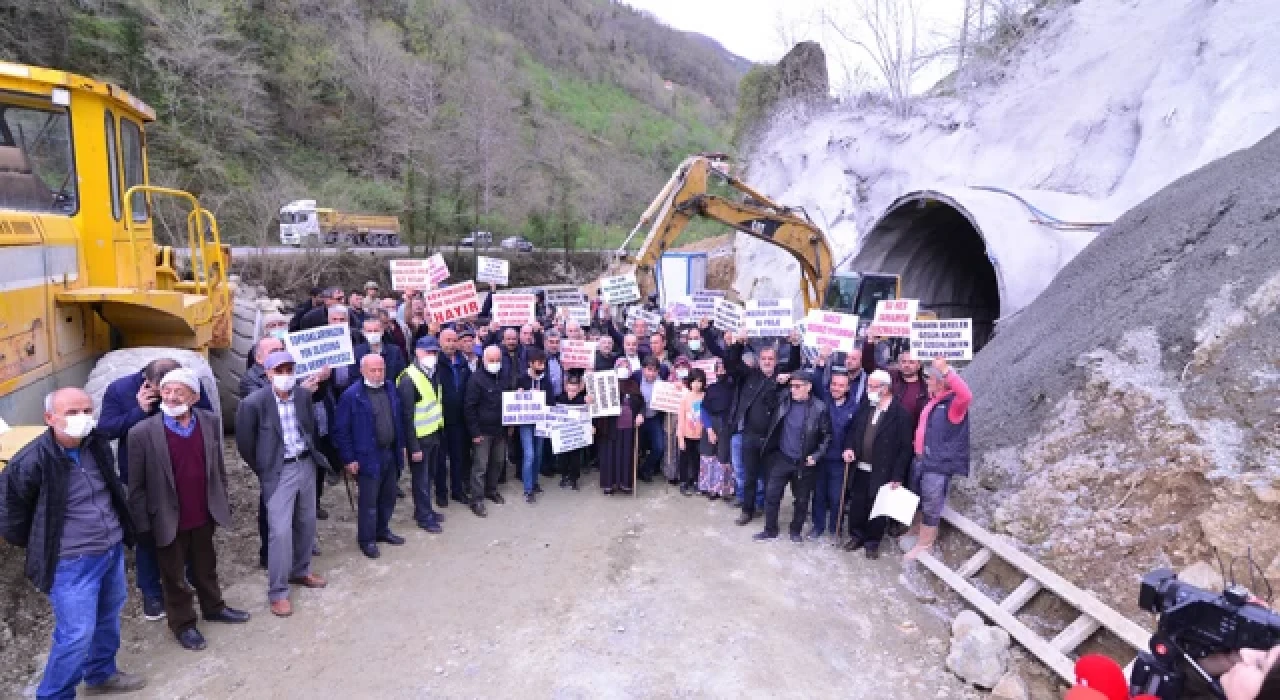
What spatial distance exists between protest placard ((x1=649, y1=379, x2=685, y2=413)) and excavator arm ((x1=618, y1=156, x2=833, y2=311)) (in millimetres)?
2812

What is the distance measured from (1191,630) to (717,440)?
5.20 meters

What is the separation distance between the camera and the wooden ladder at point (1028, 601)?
4.56m

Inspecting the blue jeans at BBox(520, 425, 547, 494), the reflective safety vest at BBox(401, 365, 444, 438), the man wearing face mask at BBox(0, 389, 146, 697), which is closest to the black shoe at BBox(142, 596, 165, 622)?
the man wearing face mask at BBox(0, 389, 146, 697)

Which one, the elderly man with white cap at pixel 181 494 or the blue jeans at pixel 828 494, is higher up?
the elderly man with white cap at pixel 181 494

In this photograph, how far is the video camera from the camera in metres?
2.35

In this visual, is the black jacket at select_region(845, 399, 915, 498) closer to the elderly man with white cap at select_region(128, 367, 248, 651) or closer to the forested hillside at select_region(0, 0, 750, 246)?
the elderly man with white cap at select_region(128, 367, 248, 651)

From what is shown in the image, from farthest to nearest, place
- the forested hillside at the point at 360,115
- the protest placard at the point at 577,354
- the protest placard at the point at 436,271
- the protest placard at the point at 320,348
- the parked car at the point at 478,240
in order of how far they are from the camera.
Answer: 1. the parked car at the point at 478,240
2. the forested hillside at the point at 360,115
3. the protest placard at the point at 436,271
4. the protest placard at the point at 577,354
5. the protest placard at the point at 320,348

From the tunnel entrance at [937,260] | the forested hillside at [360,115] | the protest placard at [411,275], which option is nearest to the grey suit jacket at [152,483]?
the protest placard at [411,275]

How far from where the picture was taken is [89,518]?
378cm

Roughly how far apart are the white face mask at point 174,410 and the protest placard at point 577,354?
13.2ft

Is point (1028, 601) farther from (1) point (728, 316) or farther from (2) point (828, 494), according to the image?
(1) point (728, 316)

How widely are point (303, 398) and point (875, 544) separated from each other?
16.9 feet

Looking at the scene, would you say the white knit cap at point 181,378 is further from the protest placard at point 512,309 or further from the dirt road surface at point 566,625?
the protest placard at point 512,309

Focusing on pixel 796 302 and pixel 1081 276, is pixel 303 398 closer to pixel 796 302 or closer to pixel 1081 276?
pixel 1081 276
